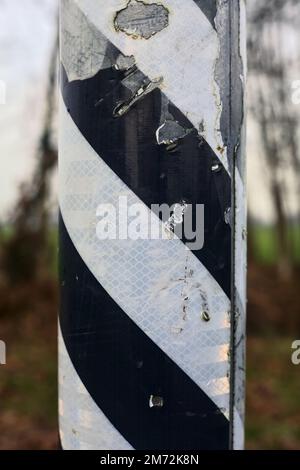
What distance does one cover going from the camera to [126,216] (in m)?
1.11

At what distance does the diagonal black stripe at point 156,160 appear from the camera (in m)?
1.09

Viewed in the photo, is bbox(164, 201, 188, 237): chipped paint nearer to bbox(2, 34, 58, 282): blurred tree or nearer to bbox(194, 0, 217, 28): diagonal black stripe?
bbox(194, 0, 217, 28): diagonal black stripe

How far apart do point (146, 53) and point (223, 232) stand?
0.38m

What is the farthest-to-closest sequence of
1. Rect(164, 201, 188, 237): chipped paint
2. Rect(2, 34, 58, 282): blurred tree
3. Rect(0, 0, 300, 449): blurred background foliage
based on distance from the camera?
Rect(2, 34, 58, 282): blurred tree, Rect(0, 0, 300, 449): blurred background foliage, Rect(164, 201, 188, 237): chipped paint

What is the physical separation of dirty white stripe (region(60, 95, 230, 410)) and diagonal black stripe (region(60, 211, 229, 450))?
2 cm

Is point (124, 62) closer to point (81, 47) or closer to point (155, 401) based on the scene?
point (81, 47)

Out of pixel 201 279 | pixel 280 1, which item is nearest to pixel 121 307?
pixel 201 279

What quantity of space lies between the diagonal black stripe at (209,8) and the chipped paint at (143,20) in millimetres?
71

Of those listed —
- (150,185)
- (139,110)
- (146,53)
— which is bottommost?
(150,185)

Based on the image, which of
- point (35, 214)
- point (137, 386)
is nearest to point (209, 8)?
point (137, 386)

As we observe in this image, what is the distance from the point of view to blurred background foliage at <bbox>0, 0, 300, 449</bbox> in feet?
15.1

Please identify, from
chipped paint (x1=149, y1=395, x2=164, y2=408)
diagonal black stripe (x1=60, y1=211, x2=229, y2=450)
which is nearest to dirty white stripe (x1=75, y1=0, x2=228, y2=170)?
diagonal black stripe (x1=60, y1=211, x2=229, y2=450)

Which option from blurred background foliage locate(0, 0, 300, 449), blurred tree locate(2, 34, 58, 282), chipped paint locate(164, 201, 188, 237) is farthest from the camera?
blurred tree locate(2, 34, 58, 282)
